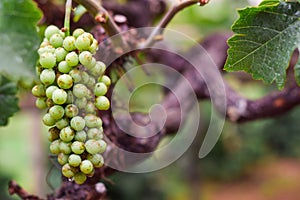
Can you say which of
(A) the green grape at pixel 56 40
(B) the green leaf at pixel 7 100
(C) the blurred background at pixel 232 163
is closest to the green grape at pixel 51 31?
(A) the green grape at pixel 56 40

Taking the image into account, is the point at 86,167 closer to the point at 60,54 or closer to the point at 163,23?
the point at 60,54

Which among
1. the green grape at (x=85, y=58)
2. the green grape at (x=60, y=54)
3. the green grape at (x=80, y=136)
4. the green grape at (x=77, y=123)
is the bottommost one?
the green grape at (x=80, y=136)

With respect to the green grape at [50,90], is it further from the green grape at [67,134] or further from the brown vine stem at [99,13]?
the brown vine stem at [99,13]

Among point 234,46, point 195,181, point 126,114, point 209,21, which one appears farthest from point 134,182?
point 234,46

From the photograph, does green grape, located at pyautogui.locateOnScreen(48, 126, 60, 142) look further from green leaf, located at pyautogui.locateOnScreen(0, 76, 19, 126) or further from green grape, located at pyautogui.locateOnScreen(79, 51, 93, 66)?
green leaf, located at pyautogui.locateOnScreen(0, 76, 19, 126)

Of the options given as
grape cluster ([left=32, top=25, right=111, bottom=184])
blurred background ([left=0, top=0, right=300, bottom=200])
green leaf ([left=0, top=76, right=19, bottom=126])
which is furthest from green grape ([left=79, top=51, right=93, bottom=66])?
blurred background ([left=0, top=0, right=300, bottom=200])

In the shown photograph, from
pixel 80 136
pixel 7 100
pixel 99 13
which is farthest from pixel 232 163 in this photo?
pixel 80 136
